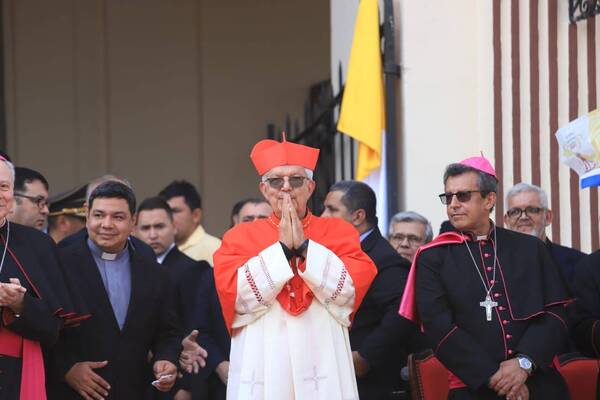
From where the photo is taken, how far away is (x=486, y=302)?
20.4 ft

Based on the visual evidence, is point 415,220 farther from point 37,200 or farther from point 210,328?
point 37,200

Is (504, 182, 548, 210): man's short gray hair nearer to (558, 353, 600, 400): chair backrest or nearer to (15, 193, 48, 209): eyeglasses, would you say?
(558, 353, 600, 400): chair backrest

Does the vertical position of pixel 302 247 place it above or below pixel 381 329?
above

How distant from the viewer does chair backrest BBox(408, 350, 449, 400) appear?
21.7 ft

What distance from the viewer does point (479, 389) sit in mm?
6137

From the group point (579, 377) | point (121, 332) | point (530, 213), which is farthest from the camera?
point (530, 213)

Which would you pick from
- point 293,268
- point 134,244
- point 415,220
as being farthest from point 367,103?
point 293,268

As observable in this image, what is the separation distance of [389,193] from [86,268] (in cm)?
295

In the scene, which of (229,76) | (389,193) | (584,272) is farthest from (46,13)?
(584,272)

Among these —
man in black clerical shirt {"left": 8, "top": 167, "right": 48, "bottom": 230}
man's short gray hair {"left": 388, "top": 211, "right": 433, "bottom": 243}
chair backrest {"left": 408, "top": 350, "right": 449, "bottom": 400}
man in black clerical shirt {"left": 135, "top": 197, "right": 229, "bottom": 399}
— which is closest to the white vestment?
chair backrest {"left": 408, "top": 350, "right": 449, "bottom": 400}

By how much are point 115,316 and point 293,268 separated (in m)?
1.03

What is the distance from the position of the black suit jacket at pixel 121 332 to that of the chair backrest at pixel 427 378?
1.22 meters

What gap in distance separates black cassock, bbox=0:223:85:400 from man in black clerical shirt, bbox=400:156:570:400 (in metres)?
1.67

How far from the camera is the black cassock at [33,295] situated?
5.79 metres
